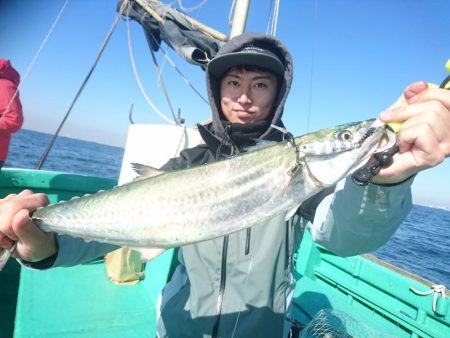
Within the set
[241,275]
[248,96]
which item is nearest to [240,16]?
[248,96]

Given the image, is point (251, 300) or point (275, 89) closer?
point (251, 300)

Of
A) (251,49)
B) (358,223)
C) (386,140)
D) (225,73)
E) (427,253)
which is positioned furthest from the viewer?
(427,253)

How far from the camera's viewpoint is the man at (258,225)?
1499 millimetres

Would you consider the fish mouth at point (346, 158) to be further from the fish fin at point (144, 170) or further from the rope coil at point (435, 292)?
the rope coil at point (435, 292)

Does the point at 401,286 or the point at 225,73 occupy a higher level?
the point at 225,73

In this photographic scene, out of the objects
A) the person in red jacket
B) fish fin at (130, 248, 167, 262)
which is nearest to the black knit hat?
fish fin at (130, 248, 167, 262)

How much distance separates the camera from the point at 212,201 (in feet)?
6.41

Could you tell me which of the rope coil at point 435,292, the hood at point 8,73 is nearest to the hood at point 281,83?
the rope coil at point 435,292

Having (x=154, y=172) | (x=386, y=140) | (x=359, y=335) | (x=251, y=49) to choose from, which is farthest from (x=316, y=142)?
(x=359, y=335)

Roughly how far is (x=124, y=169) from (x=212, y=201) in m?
3.07

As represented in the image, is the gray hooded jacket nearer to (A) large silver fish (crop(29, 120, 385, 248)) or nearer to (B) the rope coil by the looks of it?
(A) large silver fish (crop(29, 120, 385, 248))

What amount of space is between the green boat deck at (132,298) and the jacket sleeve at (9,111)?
79cm

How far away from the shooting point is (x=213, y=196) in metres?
1.97

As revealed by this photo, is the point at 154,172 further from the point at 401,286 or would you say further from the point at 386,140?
the point at 401,286
